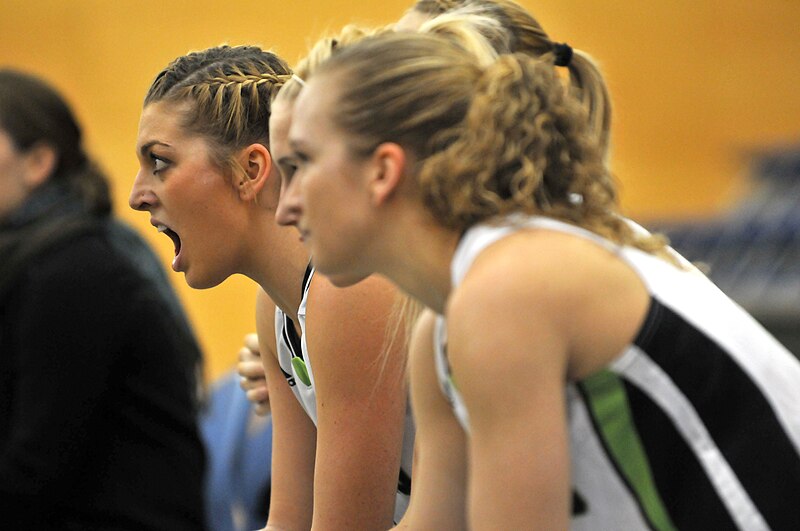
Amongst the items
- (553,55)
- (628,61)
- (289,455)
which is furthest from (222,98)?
(628,61)

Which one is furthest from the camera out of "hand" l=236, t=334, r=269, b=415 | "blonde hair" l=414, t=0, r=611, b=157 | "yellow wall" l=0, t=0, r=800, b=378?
"yellow wall" l=0, t=0, r=800, b=378

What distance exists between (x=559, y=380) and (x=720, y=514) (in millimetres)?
214

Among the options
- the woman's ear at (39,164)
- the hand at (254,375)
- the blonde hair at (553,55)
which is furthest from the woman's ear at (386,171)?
the woman's ear at (39,164)

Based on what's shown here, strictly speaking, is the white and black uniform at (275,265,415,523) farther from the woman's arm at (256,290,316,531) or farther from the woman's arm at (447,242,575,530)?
the woman's arm at (447,242,575,530)

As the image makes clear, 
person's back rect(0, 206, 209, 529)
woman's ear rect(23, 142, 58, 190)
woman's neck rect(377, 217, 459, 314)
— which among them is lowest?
person's back rect(0, 206, 209, 529)

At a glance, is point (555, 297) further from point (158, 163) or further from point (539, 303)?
point (158, 163)

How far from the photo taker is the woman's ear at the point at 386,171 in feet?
3.92

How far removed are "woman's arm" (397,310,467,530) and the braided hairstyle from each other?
61 centimetres

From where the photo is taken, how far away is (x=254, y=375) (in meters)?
2.23

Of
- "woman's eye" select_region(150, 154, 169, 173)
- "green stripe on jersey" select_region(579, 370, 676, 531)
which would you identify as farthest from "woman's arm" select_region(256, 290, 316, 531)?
"green stripe on jersey" select_region(579, 370, 676, 531)

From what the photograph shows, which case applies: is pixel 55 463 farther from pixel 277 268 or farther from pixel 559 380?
pixel 559 380

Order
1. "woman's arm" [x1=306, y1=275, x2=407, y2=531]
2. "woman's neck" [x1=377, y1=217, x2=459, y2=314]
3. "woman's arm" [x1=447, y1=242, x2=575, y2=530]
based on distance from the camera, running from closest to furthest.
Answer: "woman's arm" [x1=447, y1=242, x2=575, y2=530] → "woman's neck" [x1=377, y1=217, x2=459, y2=314] → "woman's arm" [x1=306, y1=275, x2=407, y2=531]

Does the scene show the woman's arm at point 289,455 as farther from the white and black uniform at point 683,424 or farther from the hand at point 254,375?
the white and black uniform at point 683,424

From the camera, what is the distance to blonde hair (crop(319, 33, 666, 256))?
1175mm
